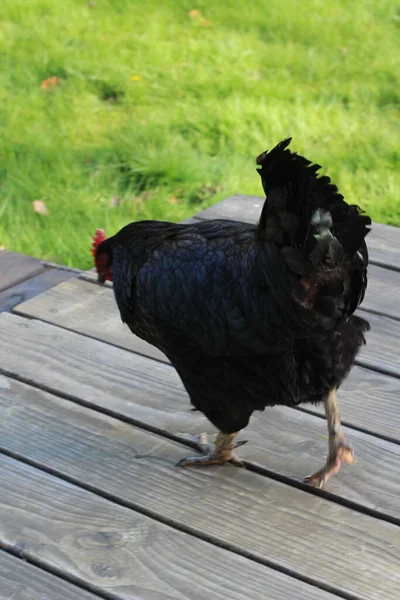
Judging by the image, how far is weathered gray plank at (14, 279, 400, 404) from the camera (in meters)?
2.89

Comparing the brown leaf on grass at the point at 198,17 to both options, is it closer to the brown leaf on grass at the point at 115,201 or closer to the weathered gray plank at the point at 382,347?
the brown leaf on grass at the point at 115,201

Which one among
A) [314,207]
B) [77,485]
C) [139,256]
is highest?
[314,207]

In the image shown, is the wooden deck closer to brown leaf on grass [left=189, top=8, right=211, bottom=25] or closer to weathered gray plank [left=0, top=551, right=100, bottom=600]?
weathered gray plank [left=0, top=551, right=100, bottom=600]

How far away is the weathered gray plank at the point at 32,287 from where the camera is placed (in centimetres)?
326

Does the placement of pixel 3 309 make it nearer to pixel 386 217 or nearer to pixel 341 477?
pixel 341 477

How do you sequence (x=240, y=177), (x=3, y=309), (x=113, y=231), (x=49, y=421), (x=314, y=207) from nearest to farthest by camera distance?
1. (x=314, y=207)
2. (x=49, y=421)
3. (x=3, y=309)
4. (x=113, y=231)
5. (x=240, y=177)

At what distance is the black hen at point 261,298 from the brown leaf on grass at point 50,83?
3.69 metres

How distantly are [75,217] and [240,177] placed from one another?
40.7 inches

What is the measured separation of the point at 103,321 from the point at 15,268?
0.63 meters

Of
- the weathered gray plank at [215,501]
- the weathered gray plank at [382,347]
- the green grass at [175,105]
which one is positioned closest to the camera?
the weathered gray plank at [215,501]

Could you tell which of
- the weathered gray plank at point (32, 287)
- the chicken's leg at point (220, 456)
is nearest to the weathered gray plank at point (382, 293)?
the chicken's leg at point (220, 456)

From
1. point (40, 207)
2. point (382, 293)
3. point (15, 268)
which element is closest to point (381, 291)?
point (382, 293)

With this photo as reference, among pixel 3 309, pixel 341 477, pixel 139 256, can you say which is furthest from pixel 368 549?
pixel 3 309

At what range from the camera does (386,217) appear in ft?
14.1
